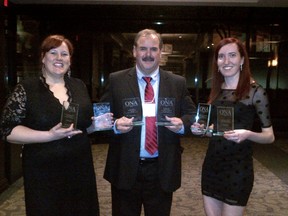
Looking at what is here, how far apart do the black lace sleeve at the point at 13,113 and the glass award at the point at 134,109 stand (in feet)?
2.13

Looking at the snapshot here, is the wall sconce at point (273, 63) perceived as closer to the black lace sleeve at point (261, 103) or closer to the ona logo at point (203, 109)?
the black lace sleeve at point (261, 103)

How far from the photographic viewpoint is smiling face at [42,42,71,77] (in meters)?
2.16

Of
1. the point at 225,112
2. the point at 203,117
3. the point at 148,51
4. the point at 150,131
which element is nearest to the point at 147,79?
the point at 148,51

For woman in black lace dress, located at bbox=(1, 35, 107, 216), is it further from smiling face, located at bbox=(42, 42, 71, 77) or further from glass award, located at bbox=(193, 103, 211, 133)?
glass award, located at bbox=(193, 103, 211, 133)

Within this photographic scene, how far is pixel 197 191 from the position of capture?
4727 mm

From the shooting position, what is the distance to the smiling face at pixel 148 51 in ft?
7.54

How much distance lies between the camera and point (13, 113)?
79.6 inches

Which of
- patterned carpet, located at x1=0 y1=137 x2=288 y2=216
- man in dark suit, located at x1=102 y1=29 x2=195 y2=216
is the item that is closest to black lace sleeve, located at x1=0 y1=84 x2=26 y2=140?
man in dark suit, located at x1=102 y1=29 x2=195 y2=216

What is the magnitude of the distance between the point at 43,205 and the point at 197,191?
303 centimetres

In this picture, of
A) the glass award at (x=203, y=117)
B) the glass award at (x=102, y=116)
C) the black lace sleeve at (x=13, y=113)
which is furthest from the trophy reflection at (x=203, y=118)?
the black lace sleeve at (x=13, y=113)

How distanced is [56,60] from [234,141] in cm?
127

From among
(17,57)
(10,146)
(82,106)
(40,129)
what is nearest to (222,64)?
(82,106)

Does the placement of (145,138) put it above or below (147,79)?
below

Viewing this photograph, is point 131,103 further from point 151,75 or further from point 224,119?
point 224,119
